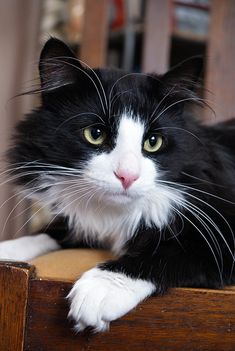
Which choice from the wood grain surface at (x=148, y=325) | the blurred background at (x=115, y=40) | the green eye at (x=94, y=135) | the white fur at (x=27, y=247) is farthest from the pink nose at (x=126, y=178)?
the blurred background at (x=115, y=40)

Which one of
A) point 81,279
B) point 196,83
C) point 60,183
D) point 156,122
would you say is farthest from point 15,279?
point 196,83

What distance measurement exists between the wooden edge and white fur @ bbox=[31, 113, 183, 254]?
0.23 meters

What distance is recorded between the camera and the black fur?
2.99 ft

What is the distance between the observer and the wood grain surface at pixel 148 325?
76 centimetres

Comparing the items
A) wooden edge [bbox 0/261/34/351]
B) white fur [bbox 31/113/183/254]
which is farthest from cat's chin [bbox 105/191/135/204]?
wooden edge [bbox 0/261/34/351]

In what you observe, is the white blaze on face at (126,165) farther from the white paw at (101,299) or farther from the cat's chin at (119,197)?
the white paw at (101,299)

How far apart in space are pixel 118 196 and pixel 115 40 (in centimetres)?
148

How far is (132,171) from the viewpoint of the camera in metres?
0.84

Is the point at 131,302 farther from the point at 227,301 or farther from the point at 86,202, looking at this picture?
the point at 86,202

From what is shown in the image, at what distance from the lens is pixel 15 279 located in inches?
29.0

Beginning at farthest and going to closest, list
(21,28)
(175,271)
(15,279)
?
(21,28) → (175,271) → (15,279)

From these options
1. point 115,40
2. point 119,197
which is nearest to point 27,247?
point 119,197

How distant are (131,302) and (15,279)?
0.19 metres

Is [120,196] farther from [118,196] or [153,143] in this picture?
[153,143]
